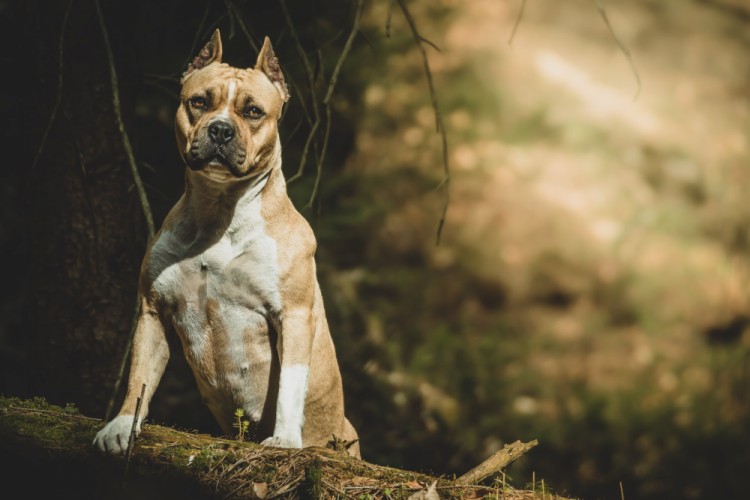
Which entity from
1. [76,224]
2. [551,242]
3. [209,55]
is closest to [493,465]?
[209,55]

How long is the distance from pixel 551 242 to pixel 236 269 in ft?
19.1

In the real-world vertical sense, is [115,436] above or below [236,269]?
below

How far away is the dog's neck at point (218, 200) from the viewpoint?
3.41m

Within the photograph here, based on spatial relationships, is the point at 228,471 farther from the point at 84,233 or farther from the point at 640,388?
the point at 640,388

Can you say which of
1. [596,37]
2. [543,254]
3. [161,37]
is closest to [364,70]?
[161,37]

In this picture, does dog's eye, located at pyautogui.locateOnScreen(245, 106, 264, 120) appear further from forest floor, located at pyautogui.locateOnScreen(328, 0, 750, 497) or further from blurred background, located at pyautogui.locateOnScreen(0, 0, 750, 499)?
forest floor, located at pyautogui.locateOnScreen(328, 0, 750, 497)

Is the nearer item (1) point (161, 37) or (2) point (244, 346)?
(2) point (244, 346)

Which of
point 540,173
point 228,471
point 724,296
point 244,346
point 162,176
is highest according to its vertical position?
point 540,173

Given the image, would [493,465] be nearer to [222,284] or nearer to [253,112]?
[222,284]

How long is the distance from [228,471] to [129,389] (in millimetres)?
742

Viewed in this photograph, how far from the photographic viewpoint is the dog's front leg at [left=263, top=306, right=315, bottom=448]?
3.18m

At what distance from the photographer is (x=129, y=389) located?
3342mm

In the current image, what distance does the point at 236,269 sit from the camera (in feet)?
11.0

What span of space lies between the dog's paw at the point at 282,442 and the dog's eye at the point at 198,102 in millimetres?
1311
